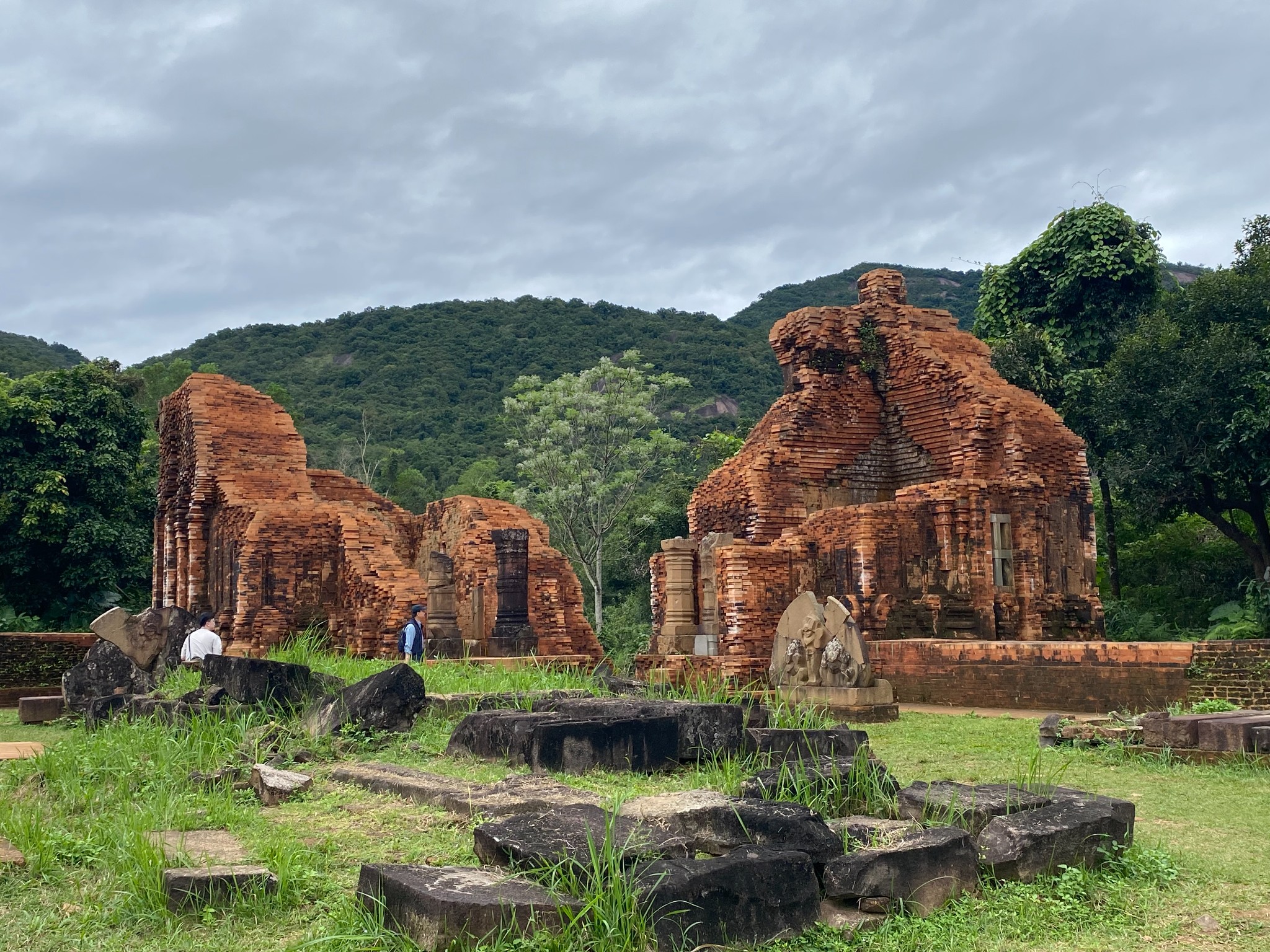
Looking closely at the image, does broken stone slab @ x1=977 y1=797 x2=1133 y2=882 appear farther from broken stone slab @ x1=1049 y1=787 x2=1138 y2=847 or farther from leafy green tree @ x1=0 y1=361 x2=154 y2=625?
leafy green tree @ x1=0 y1=361 x2=154 y2=625

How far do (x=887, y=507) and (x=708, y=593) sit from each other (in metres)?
3.20

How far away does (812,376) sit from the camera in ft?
58.6

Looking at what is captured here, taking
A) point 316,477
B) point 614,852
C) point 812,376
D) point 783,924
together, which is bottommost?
point 783,924

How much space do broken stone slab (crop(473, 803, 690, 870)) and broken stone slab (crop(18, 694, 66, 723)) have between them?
28.2ft

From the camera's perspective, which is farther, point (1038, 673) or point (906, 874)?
point (1038, 673)

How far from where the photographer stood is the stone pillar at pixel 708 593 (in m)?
16.8

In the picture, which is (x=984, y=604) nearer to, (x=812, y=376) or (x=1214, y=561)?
(x=812, y=376)

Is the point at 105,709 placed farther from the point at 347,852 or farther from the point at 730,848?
the point at 730,848

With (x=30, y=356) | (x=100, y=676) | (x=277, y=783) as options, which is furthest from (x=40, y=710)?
(x=30, y=356)

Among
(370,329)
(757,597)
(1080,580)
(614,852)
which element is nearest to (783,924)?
(614,852)

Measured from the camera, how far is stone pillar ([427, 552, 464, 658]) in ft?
51.2

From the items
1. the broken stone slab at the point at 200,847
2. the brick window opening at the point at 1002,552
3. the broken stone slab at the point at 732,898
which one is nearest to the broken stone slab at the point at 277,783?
the broken stone slab at the point at 200,847

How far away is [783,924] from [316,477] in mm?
16679

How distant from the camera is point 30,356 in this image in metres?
43.4
